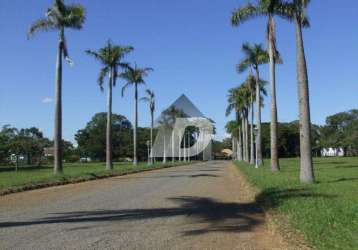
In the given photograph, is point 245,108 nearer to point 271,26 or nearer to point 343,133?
point 271,26

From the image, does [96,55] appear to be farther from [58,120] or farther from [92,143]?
[92,143]

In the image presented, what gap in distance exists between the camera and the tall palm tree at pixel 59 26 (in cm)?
3203

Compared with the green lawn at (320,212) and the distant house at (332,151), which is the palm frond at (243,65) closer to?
the green lawn at (320,212)

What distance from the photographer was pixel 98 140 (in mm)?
138000

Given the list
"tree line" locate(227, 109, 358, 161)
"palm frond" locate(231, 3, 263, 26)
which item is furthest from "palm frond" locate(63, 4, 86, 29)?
"tree line" locate(227, 109, 358, 161)

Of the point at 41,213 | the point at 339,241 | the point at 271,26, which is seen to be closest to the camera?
the point at 339,241

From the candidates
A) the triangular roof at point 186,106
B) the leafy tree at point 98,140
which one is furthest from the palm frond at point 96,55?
the leafy tree at point 98,140

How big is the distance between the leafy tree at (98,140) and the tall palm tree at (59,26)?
105073 millimetres

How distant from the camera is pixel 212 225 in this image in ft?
38.4

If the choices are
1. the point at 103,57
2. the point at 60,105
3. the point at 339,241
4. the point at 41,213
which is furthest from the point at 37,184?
the point at 103,57

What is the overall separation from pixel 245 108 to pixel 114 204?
57086mm

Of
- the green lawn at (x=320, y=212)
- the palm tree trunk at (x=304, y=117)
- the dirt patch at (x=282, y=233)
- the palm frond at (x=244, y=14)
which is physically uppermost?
the palm frond at (x=244, y=14)

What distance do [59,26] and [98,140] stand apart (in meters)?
107

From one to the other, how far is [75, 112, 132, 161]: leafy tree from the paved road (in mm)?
120499
